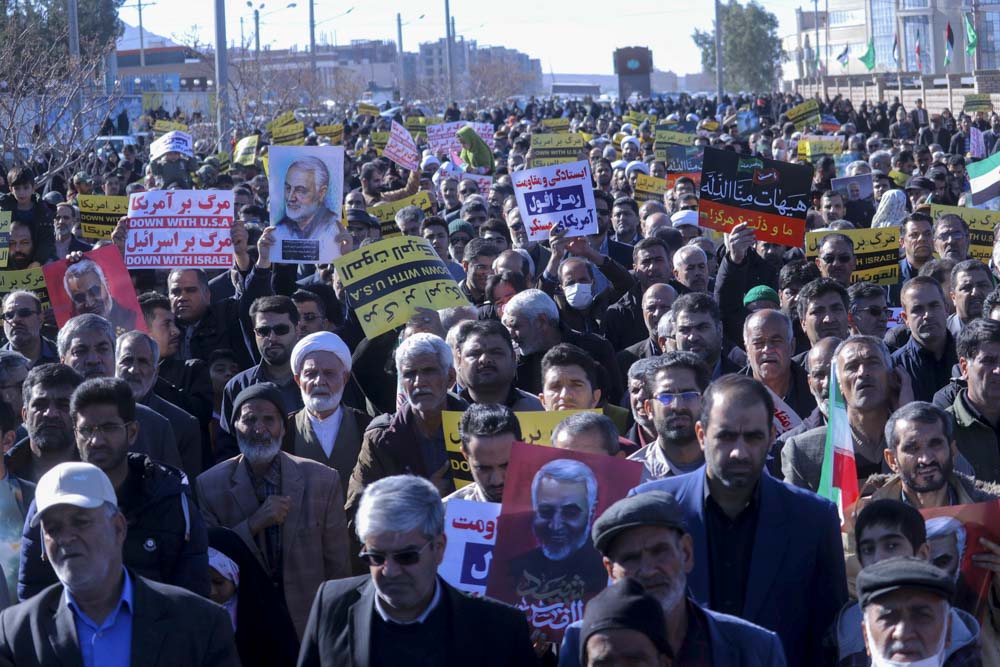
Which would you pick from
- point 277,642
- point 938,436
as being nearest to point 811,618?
point 938,436

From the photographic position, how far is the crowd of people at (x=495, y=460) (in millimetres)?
3912

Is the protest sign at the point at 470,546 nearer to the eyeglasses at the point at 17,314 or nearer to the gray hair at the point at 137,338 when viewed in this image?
the gray hair at the point at 137,338

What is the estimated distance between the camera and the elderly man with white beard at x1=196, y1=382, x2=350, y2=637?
5.48m

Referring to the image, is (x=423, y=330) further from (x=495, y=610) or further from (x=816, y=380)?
(x=495, y=610)

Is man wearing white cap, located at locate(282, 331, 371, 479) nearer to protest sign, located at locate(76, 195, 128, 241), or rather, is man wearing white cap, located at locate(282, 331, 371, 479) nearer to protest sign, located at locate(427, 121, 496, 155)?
protest sign, located at locate(76, 195, 128, 241)

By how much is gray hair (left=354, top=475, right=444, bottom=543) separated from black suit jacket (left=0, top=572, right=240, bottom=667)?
47 cm

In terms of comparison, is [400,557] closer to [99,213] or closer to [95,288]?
[95,288]

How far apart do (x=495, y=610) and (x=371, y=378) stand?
3.68 meters

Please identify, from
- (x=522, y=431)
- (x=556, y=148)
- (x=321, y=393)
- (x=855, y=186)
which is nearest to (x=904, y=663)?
(x=522, y=431)

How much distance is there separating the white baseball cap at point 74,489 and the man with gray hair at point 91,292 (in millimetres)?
A: 4607

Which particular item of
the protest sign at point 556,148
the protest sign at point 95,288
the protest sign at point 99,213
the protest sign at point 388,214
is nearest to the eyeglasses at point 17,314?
the protest sign at point 95,288

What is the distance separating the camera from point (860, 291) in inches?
317

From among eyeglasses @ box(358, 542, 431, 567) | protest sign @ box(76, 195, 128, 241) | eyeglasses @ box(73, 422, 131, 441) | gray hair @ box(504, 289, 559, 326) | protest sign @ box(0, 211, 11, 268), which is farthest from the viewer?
protest sign @ box(76, 195, 128, 241)

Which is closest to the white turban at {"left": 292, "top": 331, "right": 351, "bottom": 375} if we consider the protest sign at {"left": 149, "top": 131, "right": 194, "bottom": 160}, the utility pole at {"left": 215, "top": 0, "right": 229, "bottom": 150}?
the protest sign at {"left": 149, "top": 131, "right": 194, "bottom": 160}
